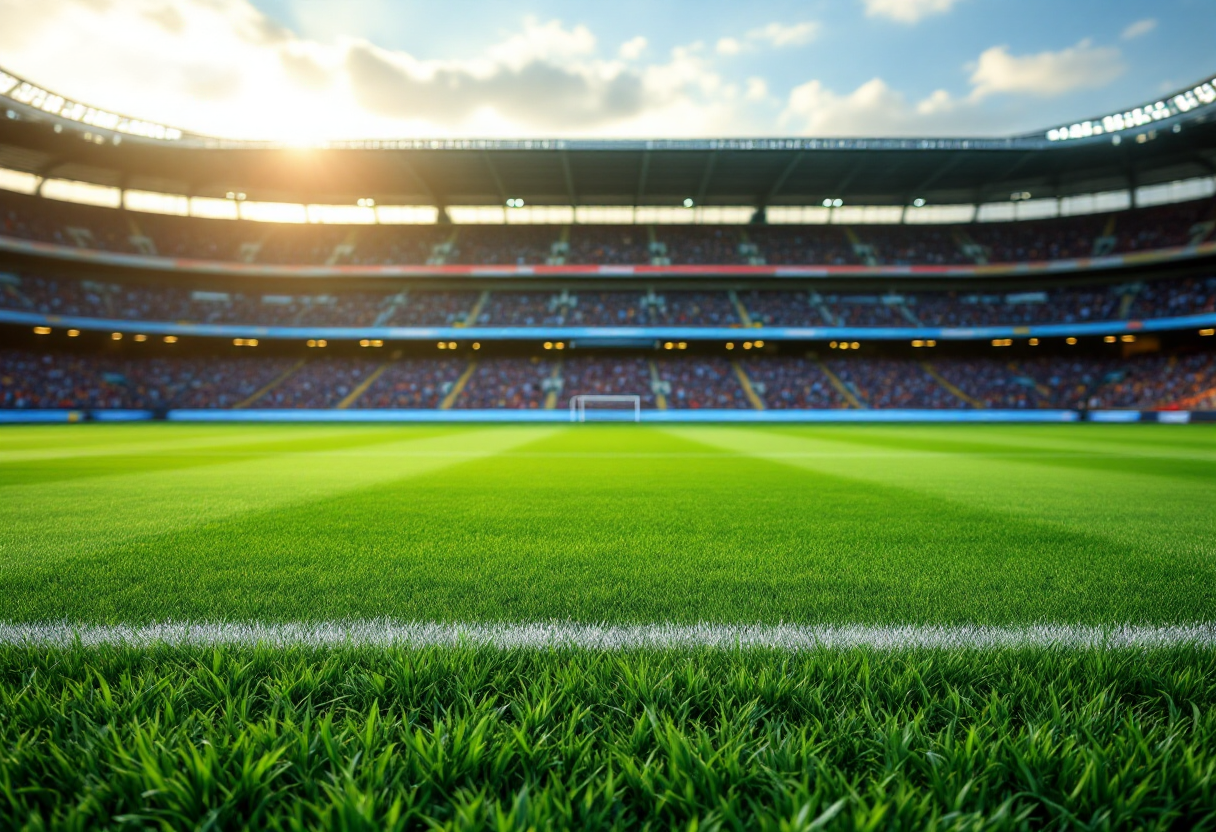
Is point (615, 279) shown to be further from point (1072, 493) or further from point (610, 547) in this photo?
point (610, 547)

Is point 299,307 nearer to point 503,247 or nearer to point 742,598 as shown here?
point 503,247

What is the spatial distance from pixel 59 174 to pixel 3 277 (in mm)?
→ 7601

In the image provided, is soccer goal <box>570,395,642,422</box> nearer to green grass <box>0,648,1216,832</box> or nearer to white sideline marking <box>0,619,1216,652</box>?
white sideline marking <box>0,619,1216,652</box>

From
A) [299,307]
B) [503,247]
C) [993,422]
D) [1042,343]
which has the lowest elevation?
[993,422]

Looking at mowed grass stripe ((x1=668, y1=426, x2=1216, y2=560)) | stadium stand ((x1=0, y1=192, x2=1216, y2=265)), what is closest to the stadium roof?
stadium stand ((x1=0, y1=192, x2=1216, y2=265))

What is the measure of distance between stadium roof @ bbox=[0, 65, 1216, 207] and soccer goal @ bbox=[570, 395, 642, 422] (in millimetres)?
13605

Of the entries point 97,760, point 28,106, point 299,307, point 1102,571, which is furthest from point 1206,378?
point 28,106

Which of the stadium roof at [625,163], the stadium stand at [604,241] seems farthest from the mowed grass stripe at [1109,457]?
the stadium stand at [604,241]

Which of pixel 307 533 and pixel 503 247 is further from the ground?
pixel 503 247

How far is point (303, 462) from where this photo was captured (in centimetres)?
973

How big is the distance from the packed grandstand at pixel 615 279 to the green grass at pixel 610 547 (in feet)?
88.7

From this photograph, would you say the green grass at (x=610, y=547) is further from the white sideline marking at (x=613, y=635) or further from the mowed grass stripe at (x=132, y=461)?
the mowed grass stripe at (x=132, y=461)

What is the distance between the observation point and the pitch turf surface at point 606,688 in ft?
3.65

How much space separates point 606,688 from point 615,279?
1496 inches
